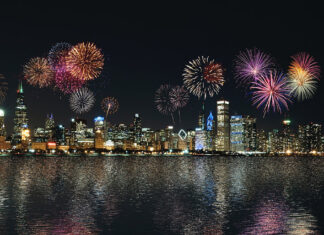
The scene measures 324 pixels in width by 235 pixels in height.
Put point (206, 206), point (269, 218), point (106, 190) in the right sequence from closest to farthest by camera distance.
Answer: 1. point (269, 218)
2. point (206, 206)
3. point (106, 190)

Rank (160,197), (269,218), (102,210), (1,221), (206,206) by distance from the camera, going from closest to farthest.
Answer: (1,221)
(269,218)
(102,210)
(206,206)
(160,197)

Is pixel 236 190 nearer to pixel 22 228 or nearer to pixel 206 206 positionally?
pixel 206 206

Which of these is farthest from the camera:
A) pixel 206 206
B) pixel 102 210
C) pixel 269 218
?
pixel 206 206

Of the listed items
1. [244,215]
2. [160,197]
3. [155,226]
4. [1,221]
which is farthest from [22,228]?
[160,197]

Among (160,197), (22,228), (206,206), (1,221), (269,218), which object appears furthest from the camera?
(160,197)

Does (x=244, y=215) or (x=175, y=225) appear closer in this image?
(x=175, y=225)

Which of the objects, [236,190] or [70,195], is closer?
[70,195]

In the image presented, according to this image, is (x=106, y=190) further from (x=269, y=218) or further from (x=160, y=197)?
(x=269, y=218)

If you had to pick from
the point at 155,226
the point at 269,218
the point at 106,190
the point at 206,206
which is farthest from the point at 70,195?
the point at 269,218
